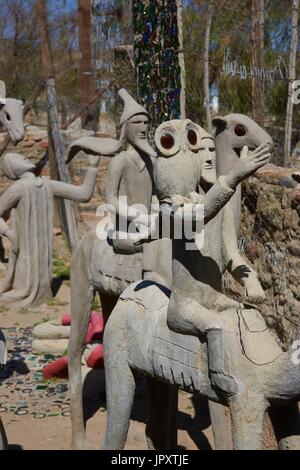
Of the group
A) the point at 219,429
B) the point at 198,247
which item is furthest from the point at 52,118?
the point at 198,247

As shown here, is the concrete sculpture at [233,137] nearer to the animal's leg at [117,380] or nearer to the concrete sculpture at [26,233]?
the animal's leg at [117,380]

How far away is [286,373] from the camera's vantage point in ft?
8.65

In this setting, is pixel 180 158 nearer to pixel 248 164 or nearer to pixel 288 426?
pixel 248 164

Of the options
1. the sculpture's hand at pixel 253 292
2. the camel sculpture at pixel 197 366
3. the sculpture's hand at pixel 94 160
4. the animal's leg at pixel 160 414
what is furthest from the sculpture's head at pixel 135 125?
the sculpture's hand at pixel 94 160

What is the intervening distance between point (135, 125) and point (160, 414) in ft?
5.31

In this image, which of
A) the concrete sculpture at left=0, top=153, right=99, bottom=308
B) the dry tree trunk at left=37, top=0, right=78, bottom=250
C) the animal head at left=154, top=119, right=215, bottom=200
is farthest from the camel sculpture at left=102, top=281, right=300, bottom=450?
the dry tree trunk at left=37, top=0, right=78, bottom=250

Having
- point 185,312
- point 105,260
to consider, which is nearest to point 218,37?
point 105,260

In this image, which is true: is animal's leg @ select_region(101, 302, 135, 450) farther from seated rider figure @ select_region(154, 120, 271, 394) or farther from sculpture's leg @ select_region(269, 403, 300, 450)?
sculpture's leg @ select_region(269, 403, 300, 450)
